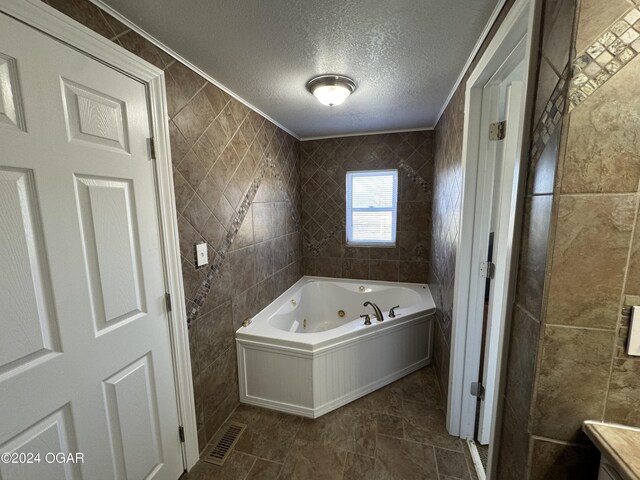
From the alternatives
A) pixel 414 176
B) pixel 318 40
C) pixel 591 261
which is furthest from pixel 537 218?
pixel 414 176

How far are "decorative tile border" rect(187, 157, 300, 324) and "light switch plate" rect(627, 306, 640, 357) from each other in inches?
69.2

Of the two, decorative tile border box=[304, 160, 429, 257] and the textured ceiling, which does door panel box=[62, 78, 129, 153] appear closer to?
→ the textured ceiling

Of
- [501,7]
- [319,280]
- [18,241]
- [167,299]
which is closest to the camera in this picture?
[18,241]

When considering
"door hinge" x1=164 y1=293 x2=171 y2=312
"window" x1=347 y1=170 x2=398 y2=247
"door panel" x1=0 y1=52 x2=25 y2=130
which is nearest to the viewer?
"door panel" x1=0 y1=52 x2=25 y2=130

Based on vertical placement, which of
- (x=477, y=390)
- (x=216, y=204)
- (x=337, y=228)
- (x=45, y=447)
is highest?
(x=216, y=204)

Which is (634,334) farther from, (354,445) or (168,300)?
(168,300)

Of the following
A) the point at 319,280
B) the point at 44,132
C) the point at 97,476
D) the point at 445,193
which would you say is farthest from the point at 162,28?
the point at 319,280

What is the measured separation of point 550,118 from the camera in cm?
75

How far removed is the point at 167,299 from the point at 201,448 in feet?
3.35

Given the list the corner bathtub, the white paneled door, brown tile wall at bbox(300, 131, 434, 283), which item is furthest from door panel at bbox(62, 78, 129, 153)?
brown tile wall at bbox(300, 131, 434, 283)

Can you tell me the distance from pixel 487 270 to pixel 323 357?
1.22 m

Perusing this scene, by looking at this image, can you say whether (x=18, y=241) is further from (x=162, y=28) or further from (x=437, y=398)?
(x=437, y=398)

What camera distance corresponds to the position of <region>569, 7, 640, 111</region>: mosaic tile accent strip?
63 centimetres

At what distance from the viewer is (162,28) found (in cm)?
117
